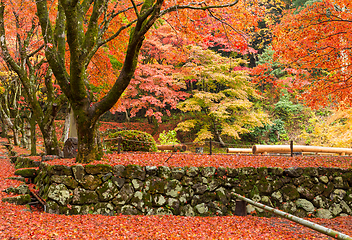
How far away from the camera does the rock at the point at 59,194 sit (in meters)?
5.14

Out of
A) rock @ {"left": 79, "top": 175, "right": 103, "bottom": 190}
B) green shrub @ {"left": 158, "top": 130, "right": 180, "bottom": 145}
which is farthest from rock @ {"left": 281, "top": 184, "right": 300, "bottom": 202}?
green shrub @ {"left": 158, "top": 130, "right": 180, "bottom": 145}

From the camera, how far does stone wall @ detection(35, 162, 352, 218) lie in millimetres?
5305

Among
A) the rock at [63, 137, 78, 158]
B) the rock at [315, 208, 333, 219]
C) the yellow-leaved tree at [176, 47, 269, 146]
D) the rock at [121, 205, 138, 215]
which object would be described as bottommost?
the rock at [315, 208, 333, 219]

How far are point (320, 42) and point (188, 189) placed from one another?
5946mm

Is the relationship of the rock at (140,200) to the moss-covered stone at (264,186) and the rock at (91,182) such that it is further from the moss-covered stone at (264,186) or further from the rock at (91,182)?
the moss-covered stone at (264,186)

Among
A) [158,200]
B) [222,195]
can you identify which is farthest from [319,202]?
[158,200]

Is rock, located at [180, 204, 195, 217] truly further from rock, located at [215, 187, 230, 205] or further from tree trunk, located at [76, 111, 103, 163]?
tree trunk, located at [76, 111, 103, 163]

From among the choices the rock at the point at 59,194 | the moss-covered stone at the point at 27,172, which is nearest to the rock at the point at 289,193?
the rock at the point at 59,194

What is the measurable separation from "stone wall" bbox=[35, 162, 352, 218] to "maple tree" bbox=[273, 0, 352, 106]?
8.78 ft

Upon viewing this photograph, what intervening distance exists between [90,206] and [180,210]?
2.08 meters

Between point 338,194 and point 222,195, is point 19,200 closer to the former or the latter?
point 222,195

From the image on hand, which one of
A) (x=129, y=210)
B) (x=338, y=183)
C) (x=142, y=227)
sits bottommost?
(x=142, y=227)

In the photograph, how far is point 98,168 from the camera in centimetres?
548

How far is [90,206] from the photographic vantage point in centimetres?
528
